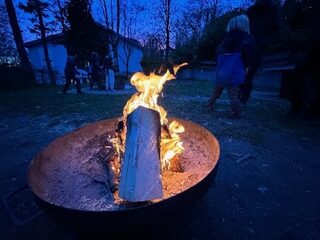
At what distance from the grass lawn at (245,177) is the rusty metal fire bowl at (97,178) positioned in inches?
12.1

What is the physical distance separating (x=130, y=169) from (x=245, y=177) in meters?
1.60

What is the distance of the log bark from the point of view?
136cm

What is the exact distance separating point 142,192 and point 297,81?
448 cm

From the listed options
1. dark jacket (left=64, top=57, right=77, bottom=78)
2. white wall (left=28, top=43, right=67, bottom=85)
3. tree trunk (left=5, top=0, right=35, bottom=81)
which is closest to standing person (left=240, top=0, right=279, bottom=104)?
dark jacket (left=64, top=57, right=77, bottom=78)

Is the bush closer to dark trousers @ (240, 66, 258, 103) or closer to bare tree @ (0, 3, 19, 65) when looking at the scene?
bare tree @ (0, 3, 19, 65)

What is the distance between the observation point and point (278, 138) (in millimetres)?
3664

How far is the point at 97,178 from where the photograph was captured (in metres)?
1.93

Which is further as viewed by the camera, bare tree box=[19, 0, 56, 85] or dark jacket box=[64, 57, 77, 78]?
bare tree box=[19, 0, 56, 85]

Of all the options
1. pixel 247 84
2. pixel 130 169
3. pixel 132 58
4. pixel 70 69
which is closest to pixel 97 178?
pixel 130 169

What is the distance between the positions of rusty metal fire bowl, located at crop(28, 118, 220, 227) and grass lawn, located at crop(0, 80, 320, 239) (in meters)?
0.31

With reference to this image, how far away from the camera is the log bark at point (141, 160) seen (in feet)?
4.47

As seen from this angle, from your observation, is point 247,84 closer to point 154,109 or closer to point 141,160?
point 154,109

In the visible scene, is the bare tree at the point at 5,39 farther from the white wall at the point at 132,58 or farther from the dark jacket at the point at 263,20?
the dark jacket at the point at 263,20

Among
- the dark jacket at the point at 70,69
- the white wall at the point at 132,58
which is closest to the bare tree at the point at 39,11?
the dark jacket at the point at 70,69
